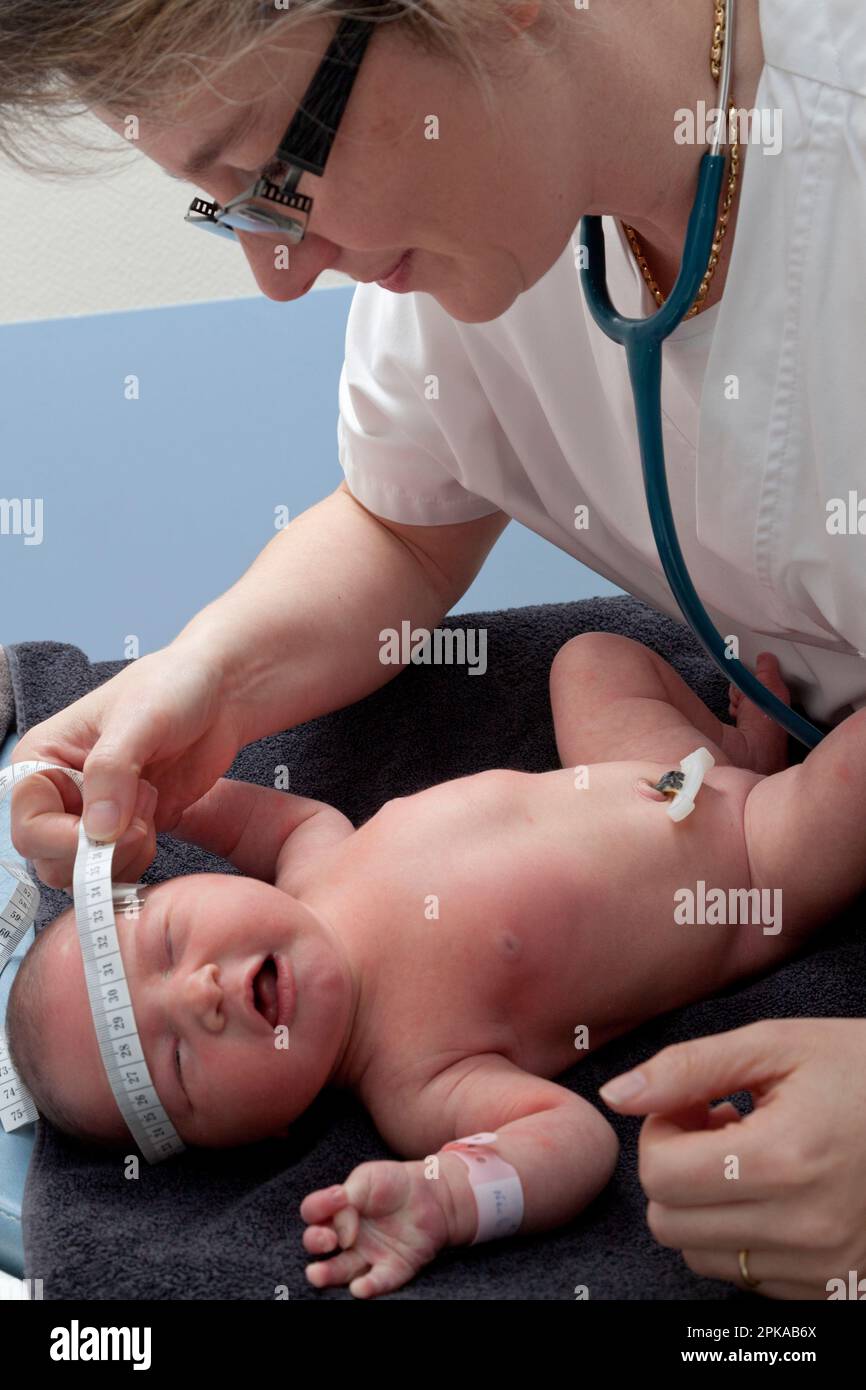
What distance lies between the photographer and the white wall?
143 inches

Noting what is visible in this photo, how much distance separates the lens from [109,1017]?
1345 mm

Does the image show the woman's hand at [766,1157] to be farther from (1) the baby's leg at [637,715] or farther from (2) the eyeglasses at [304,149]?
(2) the eyeglasses at [304,149]

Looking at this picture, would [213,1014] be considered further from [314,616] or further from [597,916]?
[314,616]

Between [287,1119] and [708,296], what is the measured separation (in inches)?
33.9

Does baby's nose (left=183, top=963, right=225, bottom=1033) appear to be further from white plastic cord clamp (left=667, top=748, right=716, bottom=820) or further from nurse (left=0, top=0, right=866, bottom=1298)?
white plastic cord clamp (left=667, top=748, right=716, bottom=820)

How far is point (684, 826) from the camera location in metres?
1.50

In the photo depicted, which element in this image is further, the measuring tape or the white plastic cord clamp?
the white plastic cord clamp

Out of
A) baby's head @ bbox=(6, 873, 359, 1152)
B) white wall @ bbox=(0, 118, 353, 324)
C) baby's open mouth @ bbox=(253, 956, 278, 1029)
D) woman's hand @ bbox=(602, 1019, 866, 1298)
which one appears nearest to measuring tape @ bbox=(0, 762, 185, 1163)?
baby's head @ bbox=(6, 873, 359, 1152)

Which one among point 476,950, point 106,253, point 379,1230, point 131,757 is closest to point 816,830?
point 476,950

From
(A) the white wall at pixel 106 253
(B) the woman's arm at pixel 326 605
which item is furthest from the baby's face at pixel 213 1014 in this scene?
(A) the white wall at pixel 106 253

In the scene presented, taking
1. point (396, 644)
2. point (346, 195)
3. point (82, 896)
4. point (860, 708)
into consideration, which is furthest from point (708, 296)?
point (82, 896)

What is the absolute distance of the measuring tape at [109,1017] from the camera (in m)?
1.34

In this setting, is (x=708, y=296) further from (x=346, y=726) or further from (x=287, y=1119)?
(x=287, y=1119)

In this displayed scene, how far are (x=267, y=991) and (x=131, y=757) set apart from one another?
0.26 meters
